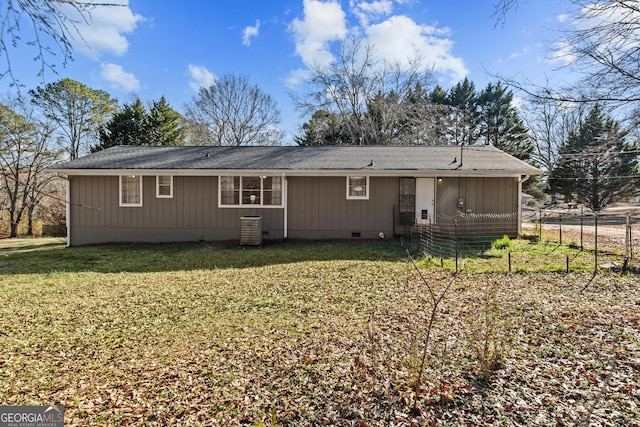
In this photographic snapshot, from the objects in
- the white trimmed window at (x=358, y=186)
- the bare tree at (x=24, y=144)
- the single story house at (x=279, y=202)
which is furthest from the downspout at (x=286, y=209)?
the bare tree at (x=24, y=144)

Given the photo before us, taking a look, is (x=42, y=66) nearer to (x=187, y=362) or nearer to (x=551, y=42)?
(x=187, y=362)

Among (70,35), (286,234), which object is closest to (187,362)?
(70,35)

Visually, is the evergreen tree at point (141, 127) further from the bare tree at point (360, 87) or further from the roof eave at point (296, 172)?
the roof eave at point (296, 172)

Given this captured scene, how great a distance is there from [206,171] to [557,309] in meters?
9.07

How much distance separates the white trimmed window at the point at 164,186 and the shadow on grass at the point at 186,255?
1563 mm

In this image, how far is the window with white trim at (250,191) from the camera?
34.4 ft

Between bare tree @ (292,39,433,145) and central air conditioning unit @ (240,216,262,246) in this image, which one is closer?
central air conditioning unit @ (240,216,262,246)

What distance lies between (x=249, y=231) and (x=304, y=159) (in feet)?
10.4

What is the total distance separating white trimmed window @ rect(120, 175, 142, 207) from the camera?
10.4m

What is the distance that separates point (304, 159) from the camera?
36.2 feet

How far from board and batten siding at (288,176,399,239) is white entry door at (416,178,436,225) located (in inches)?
28.3

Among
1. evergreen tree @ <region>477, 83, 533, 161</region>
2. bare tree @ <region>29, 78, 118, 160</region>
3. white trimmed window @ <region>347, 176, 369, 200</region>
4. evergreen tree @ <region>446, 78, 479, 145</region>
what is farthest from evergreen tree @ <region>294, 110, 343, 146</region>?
white trimmed window @ <region>347, 176, 369, 200</region>

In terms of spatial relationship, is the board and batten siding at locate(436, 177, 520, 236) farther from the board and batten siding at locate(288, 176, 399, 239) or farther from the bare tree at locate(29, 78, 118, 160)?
the bare tree at locate(29, 78, 118, 160)

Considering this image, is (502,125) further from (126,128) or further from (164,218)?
(126,128)
